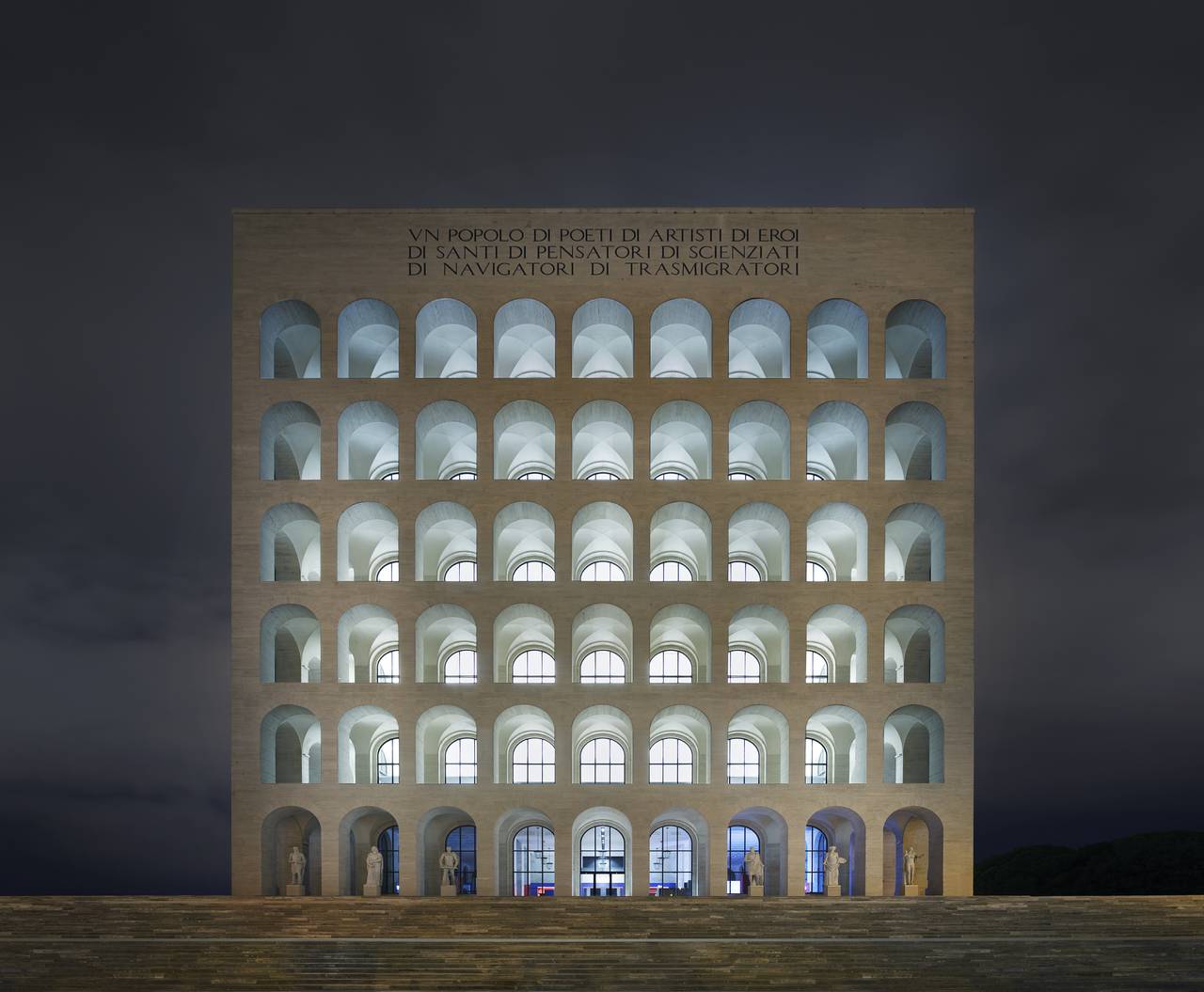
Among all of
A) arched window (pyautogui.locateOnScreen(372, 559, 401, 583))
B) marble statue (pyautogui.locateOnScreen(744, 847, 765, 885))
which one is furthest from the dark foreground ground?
arched window (pyautogui.locateOnScreen(372, 559, 401, 583))

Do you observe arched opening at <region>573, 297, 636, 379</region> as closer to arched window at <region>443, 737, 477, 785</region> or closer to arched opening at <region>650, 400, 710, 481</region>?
arched opening at <region>650, 400, 710, 481</region>

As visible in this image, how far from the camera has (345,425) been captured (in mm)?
41219

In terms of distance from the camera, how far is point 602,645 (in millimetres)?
45312

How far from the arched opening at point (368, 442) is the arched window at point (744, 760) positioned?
14.3 meters

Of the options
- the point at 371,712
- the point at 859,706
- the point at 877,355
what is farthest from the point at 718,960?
the point at 877,355

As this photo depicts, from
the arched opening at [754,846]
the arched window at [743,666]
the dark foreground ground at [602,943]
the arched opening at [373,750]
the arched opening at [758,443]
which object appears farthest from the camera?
the arched window at [743,666]

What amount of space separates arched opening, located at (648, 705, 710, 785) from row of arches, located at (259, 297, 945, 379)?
11.2 metres

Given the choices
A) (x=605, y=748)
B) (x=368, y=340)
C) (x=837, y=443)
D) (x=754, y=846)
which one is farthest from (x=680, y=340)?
(x=754, y=846)

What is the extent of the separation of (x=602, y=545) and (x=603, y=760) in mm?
7203

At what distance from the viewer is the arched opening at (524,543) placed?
134 ft

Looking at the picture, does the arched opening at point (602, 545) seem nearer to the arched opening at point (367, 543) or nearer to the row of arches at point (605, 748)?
the row of arches at point (605, 748)

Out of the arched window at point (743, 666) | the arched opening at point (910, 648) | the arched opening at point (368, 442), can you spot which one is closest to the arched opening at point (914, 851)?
the arched opening at point (910, 648)

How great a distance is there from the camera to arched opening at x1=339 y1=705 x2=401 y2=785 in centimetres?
4241

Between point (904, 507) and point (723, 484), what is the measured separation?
5673 millimetres
